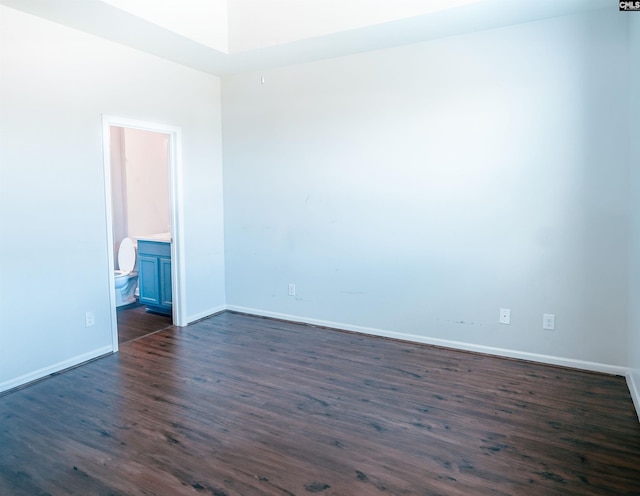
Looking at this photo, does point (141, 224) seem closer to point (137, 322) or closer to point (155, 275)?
point (155, 275)

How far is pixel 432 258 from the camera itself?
373 cm

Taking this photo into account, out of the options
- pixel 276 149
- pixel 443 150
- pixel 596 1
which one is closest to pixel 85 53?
pixel 276 149

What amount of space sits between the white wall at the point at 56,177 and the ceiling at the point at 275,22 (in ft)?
0.64

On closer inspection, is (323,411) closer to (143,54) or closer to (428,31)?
(428,31)

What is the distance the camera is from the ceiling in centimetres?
292

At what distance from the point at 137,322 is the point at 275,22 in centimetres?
317

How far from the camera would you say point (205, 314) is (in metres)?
4.68

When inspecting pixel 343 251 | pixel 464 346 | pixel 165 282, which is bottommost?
pixel 464 346

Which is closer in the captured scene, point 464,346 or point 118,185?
point 464,346

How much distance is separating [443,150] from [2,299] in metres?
3.38

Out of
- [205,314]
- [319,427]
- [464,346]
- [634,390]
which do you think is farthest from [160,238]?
[634,390]

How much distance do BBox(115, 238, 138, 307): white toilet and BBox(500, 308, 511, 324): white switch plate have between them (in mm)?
3952

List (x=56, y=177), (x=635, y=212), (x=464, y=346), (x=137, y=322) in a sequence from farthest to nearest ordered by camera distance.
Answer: (x=137, y=322) < (x=464, y=346) < (x=56, y=177) < (x=635, y=212)

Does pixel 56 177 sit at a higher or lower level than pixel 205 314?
higher
